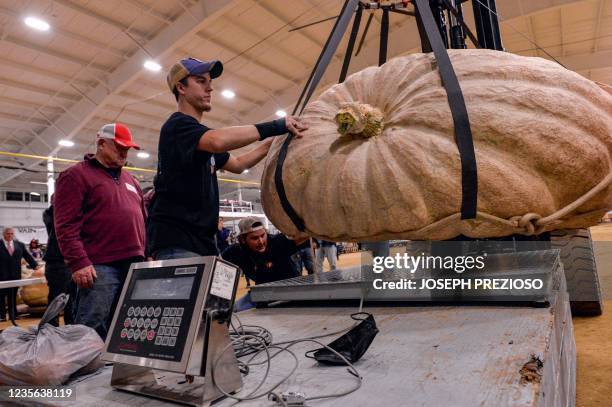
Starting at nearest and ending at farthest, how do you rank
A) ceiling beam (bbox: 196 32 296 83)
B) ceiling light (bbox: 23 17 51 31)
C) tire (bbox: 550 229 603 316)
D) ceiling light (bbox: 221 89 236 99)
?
tire (bbox: 550 229 603 316), ceiling light (bbox: 23 17 51 31), ceiling beam (bbox: 196 32 296 83), ceiling light (bbox: 221 89 236 99)

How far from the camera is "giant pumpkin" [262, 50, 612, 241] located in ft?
4.26

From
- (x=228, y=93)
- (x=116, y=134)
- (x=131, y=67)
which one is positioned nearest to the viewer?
(x=116, y=134)

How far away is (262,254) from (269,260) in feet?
0.25

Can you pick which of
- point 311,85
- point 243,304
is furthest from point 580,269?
point 311,85

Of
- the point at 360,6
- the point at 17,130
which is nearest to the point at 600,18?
the point at 360,6

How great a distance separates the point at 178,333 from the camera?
3.24 feet

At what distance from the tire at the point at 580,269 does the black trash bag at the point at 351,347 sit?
2.68 metres

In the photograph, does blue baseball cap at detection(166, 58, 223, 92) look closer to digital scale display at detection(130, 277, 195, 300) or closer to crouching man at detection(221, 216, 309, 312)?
digital scale display at detection(130, 277, 195, 300)

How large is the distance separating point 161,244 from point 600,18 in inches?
554

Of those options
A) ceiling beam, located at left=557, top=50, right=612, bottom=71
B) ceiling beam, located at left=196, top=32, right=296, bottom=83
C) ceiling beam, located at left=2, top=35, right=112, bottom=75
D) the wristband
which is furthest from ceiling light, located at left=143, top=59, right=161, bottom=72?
ceiling beam, located at left=557, top=50, right=612, bottom=71

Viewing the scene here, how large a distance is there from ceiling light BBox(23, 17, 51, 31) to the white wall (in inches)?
405

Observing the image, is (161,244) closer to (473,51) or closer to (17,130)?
(473,51)

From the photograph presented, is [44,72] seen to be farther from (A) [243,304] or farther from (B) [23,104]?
(A) [243,304]

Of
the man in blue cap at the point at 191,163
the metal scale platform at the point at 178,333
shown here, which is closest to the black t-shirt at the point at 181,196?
the man in blue cap at the point at 191,163
